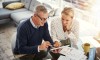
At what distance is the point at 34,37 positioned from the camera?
7.23 ft

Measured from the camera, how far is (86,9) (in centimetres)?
355

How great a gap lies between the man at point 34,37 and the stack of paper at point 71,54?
0.53 feet

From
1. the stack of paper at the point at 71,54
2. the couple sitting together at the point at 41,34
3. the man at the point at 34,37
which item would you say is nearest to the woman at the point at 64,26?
the couple sitting together at the point at 41,34

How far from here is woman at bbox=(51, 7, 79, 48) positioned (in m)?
2.39

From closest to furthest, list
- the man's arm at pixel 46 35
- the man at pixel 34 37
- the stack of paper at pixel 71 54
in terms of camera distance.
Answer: the stack of paper at pixel 71 54 → the man at pixel 34 37 → the man's arm at pixel 46 35

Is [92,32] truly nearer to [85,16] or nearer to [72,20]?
[85,16]

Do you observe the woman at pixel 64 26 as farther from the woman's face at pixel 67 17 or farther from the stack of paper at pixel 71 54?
the stack of paper at pixel 71 54

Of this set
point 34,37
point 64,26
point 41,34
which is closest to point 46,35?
point 41,34

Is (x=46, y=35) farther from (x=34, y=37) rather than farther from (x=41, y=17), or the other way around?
(x=41, y=17)

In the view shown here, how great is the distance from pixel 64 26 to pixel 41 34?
38 centimetres

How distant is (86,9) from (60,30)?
4.22 feet

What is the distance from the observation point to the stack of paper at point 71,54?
187 cm

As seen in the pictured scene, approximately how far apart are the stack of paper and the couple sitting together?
0.24 feet

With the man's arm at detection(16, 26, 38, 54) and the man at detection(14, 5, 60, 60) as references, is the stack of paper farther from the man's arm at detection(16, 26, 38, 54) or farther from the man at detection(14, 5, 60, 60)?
the man's arm at detection(16, 26, 38, 54)
